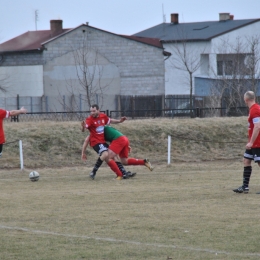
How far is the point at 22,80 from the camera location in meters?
49.2

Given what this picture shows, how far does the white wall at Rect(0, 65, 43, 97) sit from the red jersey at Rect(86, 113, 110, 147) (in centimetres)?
3127

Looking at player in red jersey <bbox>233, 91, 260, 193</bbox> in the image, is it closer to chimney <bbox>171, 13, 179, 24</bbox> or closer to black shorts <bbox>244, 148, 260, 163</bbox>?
black shorts <bbox>244, 148, 260, 163</bbox>

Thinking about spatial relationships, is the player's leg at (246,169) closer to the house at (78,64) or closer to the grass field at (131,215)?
the grass field at (131,215)

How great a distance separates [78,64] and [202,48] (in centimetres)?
1107

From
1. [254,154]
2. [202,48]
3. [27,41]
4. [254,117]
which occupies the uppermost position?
[27,41]

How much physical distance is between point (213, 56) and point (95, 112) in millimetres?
37290

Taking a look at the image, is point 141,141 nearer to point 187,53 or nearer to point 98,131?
point 98,131

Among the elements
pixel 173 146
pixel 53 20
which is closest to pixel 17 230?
pixel 173 146

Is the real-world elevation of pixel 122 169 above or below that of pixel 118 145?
below

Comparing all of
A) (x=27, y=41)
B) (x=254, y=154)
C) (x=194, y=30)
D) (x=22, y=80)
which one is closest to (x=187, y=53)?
(x=194, y=30)

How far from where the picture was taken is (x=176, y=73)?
5612 cm

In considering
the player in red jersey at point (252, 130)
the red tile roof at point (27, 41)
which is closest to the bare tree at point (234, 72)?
the red tile roof at point (27, 41)

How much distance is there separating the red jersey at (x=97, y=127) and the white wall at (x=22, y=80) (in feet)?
103

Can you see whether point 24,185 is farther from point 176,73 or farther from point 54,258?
point 176,73
